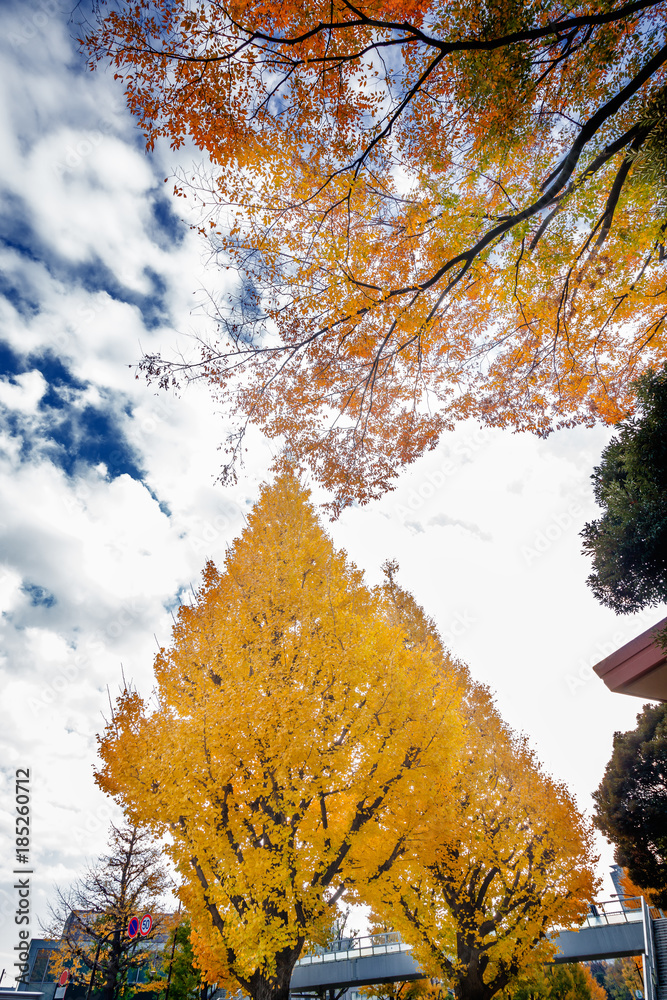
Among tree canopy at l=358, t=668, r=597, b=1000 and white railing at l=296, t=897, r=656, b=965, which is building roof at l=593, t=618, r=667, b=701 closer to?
tree canopy at l=358, t=668, r=597, b=1000

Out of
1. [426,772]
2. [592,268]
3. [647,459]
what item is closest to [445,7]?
[592,268]

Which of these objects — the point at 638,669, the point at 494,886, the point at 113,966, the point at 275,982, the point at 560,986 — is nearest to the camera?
the point at 638,669

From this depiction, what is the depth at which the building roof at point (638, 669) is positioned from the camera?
5320 mm

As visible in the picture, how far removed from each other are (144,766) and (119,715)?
3.79 feet

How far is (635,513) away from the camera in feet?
16.0

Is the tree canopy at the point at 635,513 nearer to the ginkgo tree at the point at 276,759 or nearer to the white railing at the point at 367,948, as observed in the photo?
the ginkgo tree at the point at 276,759

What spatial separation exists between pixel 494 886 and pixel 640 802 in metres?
6.93

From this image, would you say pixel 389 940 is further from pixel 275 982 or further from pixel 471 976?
pixel 275 982

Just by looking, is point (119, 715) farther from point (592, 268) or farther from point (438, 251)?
point (592, 268)

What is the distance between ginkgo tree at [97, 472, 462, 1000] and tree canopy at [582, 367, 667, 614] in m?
3.67

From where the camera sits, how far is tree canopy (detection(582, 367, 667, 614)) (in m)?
4.69

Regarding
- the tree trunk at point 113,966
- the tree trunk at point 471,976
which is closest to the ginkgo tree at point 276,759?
the tree trunk at point 471,976

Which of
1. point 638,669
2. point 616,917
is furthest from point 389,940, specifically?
point 638,669

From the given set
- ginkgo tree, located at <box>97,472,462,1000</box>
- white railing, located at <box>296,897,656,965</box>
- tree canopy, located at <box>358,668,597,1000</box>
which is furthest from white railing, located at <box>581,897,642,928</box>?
ginkgo tree, located at <box>97,472,462,1000</box>
